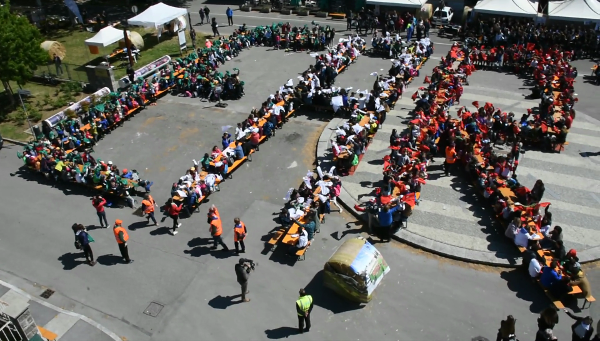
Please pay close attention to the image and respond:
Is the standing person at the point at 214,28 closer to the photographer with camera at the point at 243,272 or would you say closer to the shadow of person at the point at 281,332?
the photographer with camera at the point at 243,272

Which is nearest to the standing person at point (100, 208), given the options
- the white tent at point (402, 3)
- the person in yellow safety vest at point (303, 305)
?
the person in yellow safety vest at point (303, 305)

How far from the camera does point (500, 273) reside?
45.8 ft

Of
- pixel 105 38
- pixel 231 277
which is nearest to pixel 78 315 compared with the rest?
pixel 231 277

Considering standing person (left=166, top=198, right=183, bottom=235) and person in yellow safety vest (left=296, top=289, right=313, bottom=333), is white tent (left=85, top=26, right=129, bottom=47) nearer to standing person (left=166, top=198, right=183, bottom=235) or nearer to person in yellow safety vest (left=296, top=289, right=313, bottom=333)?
standing person (left=166, top=198, right=183, bottom=235)

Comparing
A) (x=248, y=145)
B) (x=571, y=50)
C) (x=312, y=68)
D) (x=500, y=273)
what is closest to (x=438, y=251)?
(x=500, y=273)

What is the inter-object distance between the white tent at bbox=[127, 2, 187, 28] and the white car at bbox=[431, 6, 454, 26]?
60.8ft

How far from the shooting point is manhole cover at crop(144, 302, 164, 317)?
12948mm

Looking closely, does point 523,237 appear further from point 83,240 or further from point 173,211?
point 83,240

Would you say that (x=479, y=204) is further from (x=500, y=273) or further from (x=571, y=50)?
(x=571, y=50)

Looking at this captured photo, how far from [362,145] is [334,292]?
288 inches

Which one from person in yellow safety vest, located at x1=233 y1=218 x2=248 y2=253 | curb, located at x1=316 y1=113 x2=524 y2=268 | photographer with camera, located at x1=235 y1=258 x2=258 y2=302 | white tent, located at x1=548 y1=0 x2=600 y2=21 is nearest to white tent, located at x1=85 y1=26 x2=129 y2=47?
curb, located at x1=316 y1=113 x2=524 y2=268

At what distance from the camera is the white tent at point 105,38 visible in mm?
29047

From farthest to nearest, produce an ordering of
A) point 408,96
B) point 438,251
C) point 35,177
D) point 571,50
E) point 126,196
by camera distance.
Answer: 1. point 571,50
2. point 408,96
3. point 35,177
4. point 126,196
5. point 438,251

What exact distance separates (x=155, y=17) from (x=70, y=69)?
6862 millimetres
